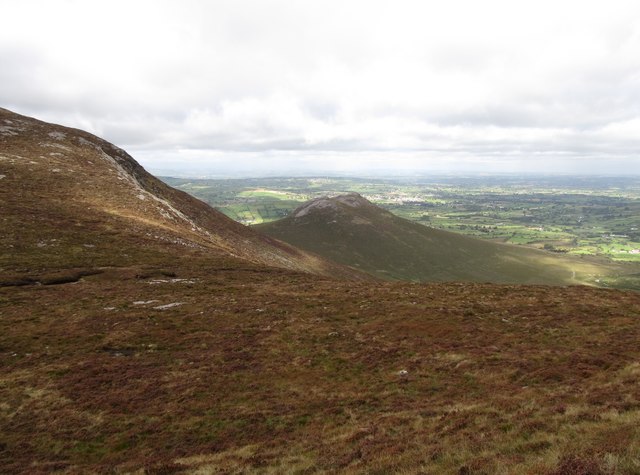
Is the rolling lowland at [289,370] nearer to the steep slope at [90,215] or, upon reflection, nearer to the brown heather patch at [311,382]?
the brown heather patch at [311,382]

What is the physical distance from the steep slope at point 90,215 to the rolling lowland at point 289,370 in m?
0.72

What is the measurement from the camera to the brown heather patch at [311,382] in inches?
643

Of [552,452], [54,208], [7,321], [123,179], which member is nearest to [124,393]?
[7,321]

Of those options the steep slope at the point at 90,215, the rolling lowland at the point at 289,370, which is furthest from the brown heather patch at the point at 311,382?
the steep slope at the point at 90,215

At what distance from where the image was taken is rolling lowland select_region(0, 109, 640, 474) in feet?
54.7

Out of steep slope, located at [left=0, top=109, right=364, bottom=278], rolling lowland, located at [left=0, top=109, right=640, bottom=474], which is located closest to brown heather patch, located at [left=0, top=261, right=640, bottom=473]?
rolling lowland, located at [left=0, top=109, right=640, bottom=474]

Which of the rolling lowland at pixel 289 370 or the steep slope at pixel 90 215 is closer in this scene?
the rolling lowland at pixel 289 370

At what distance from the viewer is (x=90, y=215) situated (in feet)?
209

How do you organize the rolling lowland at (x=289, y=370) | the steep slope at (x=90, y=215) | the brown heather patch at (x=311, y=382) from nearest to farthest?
the brown heather patch at (x=311, y=382) < the rolling lowland at (x=289, y=370) < the steep slope at (x=90, y=215)

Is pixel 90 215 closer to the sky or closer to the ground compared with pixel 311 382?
closer to the sky

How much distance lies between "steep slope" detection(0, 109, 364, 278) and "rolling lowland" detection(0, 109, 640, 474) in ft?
2.37

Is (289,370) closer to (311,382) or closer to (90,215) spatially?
(311,382)

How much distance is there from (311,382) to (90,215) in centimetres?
5671

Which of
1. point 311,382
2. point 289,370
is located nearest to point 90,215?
point 289,370
